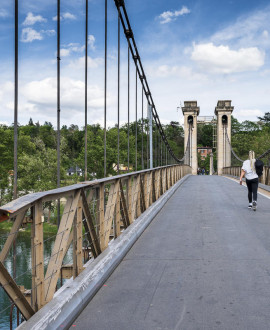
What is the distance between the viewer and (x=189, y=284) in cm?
372

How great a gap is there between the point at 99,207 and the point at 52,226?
118 ft

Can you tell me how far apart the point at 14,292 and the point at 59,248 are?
0.77 m

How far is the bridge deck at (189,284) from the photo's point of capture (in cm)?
→ 291

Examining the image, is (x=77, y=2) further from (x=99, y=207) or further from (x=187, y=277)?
(x=187, y=277)

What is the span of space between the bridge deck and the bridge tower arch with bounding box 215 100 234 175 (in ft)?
139

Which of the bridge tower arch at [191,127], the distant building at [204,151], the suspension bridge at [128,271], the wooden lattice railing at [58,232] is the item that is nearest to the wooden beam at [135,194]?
the suspension bridge at [128,271]

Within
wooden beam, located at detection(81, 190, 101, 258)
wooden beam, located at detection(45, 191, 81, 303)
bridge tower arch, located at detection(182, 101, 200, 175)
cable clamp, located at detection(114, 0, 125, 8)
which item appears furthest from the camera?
bridge tower arch, located at detection(182, 101, 200, 175)

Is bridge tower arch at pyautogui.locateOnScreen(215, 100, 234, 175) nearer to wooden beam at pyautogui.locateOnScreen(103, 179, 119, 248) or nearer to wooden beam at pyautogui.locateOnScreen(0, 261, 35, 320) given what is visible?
wooden beam at pyautogui.locateOnScreen(103, 179, 119, 248)

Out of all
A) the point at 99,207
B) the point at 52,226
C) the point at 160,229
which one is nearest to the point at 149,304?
the point at 99,207

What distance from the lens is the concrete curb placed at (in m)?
2.53

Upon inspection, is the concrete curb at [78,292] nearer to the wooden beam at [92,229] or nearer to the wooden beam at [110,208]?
the wooden beam at [92,229]

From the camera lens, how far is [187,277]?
394 cm

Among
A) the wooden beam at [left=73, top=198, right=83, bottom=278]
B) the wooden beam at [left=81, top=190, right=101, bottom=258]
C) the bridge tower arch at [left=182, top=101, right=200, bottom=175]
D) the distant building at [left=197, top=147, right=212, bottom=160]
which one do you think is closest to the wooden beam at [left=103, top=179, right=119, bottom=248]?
the wooden beam at [left=81, top=190, right=101, bottom=258]

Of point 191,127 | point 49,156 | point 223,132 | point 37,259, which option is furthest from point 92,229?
point 49,156
